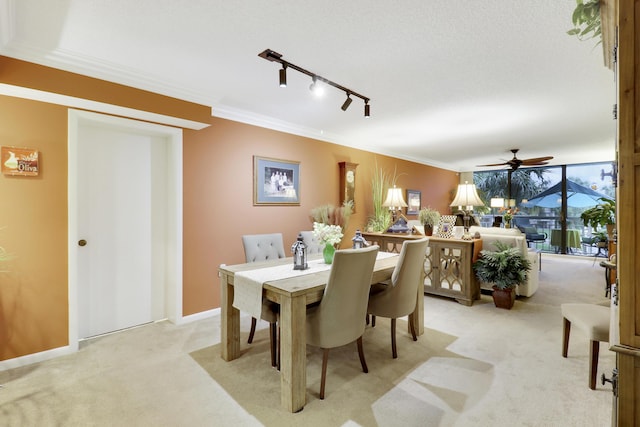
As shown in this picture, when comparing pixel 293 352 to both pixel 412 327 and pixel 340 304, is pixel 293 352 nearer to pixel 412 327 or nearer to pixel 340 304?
pixel 340 304

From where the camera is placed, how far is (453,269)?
4090mm

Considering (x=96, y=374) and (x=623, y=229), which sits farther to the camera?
(x=96, y=374)

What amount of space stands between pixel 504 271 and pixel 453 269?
0.60m

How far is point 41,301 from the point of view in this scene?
2.52 meters

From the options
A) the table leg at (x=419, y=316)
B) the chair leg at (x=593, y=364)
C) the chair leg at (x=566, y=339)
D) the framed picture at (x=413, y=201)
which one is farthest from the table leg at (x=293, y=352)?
the framed picture at (x=413, y=201)

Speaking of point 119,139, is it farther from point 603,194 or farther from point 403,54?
point 603,194

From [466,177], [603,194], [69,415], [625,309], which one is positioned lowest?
[69,415]

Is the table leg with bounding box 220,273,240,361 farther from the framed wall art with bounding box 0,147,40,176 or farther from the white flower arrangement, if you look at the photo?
A: the framed wall art with bounding box 0,147,40,176

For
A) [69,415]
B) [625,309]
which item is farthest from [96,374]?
[625,309]

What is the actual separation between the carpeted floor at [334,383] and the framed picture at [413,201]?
3.84 meters

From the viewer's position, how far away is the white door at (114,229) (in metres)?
2.93

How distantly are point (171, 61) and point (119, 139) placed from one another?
1129mm

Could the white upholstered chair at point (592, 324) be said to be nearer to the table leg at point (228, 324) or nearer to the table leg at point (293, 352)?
the table leg at point (293, 352)

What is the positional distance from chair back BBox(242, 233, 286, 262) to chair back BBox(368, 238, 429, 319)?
1.23 metres
